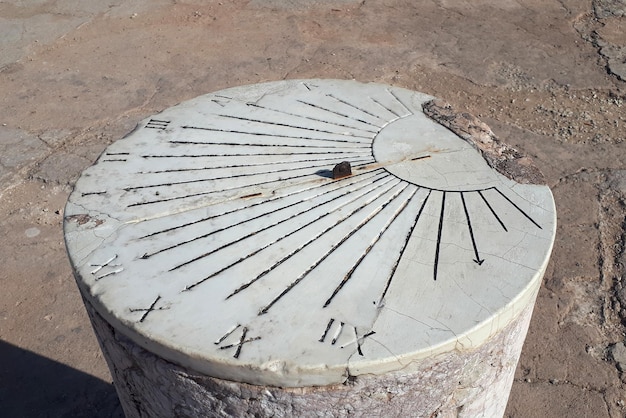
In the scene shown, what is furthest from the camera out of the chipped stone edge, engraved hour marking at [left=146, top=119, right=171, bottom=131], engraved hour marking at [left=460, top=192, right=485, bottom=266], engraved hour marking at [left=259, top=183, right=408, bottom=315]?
engraved hour marking at [left=146, top=119, right=171, bottom=131]

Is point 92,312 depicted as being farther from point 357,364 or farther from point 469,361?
point 469,361

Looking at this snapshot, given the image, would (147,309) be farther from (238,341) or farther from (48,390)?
(48,390)

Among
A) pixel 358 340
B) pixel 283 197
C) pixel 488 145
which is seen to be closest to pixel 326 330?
pixel 358 340

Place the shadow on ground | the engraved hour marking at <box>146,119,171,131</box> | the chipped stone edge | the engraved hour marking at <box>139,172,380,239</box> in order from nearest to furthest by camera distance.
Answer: the engraved hour marking at <box>139,172,380,239</box> < the chipped stone edge < the engraved hour marking at <box>146,119,171,131</box> < the shadow on ground

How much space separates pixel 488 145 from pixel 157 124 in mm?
1091

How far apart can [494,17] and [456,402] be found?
412 centimetres

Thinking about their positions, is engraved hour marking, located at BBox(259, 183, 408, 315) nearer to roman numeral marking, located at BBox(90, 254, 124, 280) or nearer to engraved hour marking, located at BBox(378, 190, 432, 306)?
engraved hour marking, located at BBox(378, 190, 432, 306)

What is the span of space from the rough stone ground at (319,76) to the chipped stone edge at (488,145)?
1.01 metres

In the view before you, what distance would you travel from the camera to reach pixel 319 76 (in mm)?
4402

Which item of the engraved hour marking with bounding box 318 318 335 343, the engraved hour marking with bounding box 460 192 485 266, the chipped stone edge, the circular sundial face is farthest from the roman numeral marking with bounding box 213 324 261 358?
the chipped stone edge

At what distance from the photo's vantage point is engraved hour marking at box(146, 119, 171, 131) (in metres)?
2.27

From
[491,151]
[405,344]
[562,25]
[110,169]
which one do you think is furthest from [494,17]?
[405,344]

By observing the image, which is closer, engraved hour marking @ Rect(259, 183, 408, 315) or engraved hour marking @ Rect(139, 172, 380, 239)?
engraved hour marking @ Rect(259, 183, 408, 315)

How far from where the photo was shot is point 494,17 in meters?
5.14
